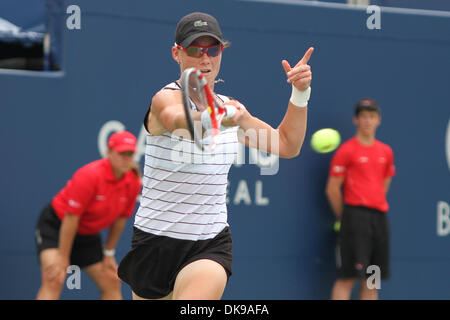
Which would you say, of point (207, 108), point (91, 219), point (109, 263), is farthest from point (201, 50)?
point (109, 263)

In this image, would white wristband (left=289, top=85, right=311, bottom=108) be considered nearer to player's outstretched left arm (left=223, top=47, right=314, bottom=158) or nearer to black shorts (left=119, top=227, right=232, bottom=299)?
player's outstretched left arm (left=223, top=47, right=314, bottom=158)

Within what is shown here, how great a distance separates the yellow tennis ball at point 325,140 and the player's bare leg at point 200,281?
3.24m

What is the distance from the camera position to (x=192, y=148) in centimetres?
348

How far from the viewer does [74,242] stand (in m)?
5.82

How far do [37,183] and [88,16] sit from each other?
52.0 inches

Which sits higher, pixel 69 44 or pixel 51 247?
pixel 69 44

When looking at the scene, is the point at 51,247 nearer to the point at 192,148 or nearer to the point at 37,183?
the point at 37,183

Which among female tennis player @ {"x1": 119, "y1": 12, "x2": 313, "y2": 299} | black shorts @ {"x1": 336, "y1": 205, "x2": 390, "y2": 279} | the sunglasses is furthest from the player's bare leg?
black shorts @ {"x1": 336, "y1": 205, "x2": 390, "y2": 279}

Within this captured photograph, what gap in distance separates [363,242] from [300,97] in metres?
3.01

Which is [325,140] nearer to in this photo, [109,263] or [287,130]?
[109,263]

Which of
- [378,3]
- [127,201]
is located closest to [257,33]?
[378,3]

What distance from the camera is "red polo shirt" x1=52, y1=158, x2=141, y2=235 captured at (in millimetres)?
5602

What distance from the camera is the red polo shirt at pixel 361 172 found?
647 cm
